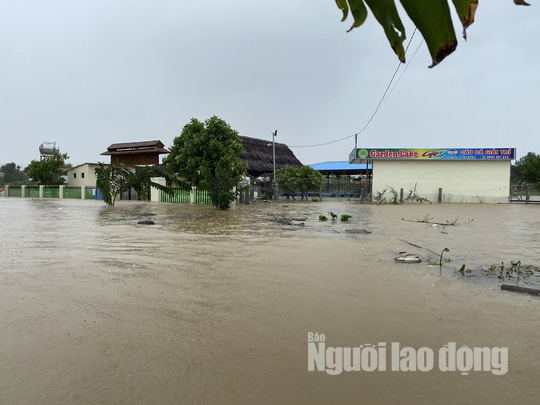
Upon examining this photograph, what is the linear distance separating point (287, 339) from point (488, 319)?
1826 millimetres

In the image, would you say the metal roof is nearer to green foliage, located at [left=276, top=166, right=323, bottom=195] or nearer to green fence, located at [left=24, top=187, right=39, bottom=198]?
green foliage, located at [left=276, top=166, right=323, bottom=195]

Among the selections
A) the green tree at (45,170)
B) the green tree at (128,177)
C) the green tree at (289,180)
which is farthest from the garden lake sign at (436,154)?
the green tree at (45,170)

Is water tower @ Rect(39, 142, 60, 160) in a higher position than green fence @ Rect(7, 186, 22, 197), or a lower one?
higher

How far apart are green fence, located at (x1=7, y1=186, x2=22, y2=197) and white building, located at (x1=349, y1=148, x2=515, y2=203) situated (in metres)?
33.9

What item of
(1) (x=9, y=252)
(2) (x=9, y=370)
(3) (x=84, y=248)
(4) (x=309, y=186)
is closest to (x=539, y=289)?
(2) (x=9, y=370)

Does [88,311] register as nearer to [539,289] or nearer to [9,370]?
[9,370]

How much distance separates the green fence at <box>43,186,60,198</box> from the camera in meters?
34.7

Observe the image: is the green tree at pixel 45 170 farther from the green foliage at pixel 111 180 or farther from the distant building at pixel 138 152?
the green foliage at pixel 111 180

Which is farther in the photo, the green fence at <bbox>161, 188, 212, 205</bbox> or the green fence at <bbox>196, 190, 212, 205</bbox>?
the green fence at <bbox>161, 188, 212, 205</bbox>

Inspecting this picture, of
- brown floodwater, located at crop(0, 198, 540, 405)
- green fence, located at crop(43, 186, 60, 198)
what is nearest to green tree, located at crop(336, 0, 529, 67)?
brown floodwater, located at crop(0, 198, 540, 405)

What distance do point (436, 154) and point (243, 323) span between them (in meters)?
25.7

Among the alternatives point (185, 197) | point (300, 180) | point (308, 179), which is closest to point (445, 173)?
point (308, 179)

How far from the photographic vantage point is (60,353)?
2471mm

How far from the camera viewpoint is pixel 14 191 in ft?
122
